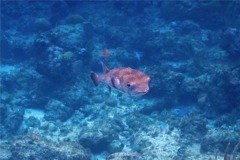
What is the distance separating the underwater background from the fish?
83.3 inches

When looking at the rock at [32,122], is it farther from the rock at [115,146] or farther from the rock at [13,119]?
the rock at [115,146]

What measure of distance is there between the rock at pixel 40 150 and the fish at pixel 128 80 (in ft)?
12.5

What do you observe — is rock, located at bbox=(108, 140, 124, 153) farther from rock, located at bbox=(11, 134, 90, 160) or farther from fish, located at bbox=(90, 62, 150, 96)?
fish, located at bbox=(90, 62, 150, 96)

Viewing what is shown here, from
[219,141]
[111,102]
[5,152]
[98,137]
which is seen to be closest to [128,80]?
[98,137]

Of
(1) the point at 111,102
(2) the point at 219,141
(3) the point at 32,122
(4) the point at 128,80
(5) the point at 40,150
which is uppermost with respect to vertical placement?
(1) the point at 111,102

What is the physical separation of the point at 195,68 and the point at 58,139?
304 inches

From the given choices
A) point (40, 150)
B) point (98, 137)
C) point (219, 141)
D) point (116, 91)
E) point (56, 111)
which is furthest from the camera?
point (116, 91)

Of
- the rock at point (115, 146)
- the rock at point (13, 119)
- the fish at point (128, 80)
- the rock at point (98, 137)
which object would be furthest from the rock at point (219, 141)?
the rock at point (13, 119)

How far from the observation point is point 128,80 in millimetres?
3748

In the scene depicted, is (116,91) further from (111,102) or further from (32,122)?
(32,122)

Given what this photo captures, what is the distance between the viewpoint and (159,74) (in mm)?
10836

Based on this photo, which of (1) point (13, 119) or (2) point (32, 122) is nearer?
(1) point (13, 119)

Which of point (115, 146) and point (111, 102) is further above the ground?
point (111, 102)

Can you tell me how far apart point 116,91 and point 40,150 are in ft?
18.9
